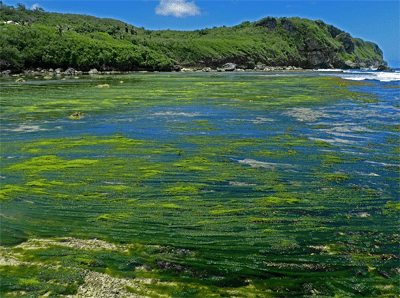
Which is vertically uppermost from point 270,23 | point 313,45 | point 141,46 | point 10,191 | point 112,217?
point 270,23

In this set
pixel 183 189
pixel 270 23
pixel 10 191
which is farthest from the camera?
pixel 270 23

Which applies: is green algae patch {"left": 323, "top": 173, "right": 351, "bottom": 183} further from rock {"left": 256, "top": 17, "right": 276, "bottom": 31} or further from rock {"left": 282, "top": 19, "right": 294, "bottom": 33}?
rock {"left": 256, "top": 17, "right": 276, "bottom": 31}

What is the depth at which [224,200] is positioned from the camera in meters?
7.76

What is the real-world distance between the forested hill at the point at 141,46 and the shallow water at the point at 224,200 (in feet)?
235

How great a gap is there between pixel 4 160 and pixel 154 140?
18.2 ft

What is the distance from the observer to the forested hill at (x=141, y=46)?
263ft

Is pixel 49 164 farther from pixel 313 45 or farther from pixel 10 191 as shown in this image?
pixel 313 45

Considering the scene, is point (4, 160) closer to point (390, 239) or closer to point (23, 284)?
point (23, 284)

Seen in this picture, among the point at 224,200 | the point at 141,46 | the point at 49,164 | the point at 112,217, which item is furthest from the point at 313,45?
the point at 112,217

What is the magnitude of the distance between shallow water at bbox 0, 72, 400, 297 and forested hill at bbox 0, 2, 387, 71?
71.6m

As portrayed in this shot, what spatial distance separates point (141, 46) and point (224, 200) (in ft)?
362

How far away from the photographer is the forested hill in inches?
3157

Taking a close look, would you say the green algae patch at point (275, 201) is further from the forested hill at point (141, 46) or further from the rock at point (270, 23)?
the rock at point (270, 23)

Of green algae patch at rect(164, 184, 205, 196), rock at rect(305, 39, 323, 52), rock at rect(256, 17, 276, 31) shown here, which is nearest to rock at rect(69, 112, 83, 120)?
green algae patch at rect(164, 184, 205, 196)
